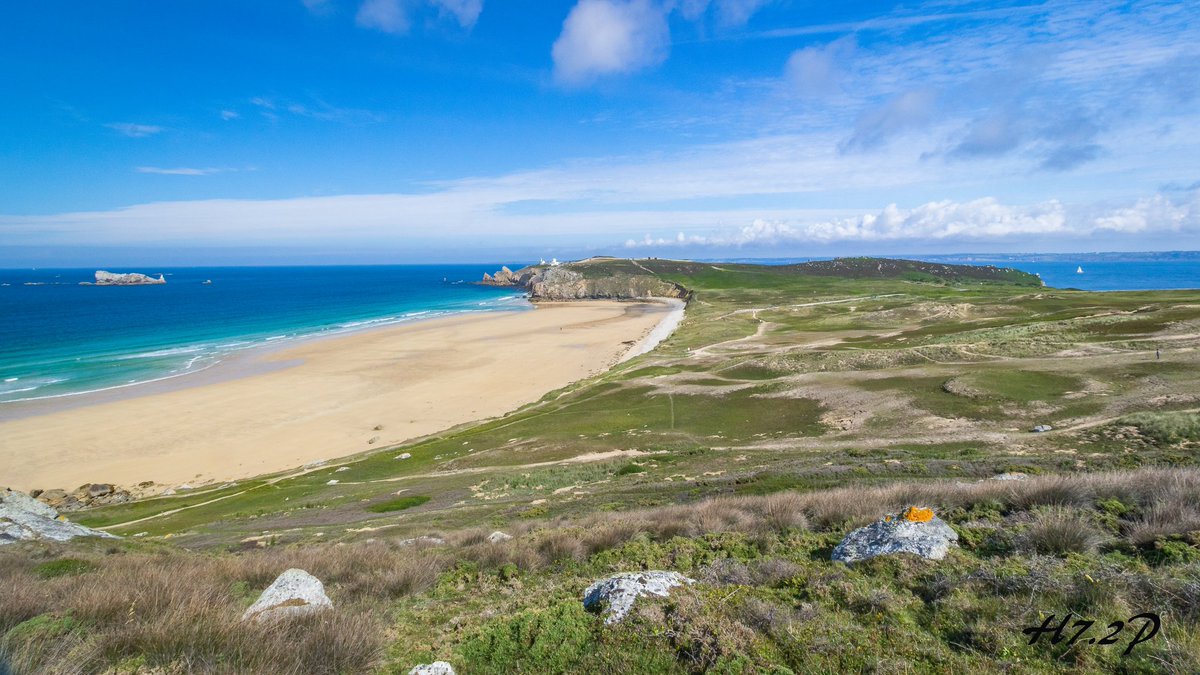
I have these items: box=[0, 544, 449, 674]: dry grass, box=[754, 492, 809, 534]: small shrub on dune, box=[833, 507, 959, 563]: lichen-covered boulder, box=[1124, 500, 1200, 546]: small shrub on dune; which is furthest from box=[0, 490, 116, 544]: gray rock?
box=[1124, 500, 1200, 546]: small shrub on dune

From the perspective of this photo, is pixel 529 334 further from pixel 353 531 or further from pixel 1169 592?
pixel 1169 592

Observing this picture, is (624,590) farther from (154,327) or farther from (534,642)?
(154,327)

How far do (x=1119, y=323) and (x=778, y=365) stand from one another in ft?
94.1

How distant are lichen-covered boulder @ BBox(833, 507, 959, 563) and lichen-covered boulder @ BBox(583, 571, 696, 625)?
9.36 feet

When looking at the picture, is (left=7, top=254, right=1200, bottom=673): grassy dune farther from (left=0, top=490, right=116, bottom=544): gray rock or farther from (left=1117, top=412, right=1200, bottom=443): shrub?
(left=0, top=490, right=116, bottom=544): gray rock

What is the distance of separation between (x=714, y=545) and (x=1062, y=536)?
218 inches

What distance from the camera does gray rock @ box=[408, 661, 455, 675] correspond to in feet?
20.8

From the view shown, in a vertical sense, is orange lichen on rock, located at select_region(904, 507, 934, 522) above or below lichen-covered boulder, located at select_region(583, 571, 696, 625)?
above

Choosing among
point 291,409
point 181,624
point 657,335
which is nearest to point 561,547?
point 181,624

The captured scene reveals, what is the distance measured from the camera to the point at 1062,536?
8.18m

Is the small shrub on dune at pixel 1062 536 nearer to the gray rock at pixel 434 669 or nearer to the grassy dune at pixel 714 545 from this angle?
the grassy dune at pixel 714 545

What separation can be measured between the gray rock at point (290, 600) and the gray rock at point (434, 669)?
1878 millimetres

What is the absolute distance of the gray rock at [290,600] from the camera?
7.18 metres

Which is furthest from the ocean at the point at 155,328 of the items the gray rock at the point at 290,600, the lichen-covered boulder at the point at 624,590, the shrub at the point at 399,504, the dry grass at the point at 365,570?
the lichen-covered boulder at the point at 624,590
